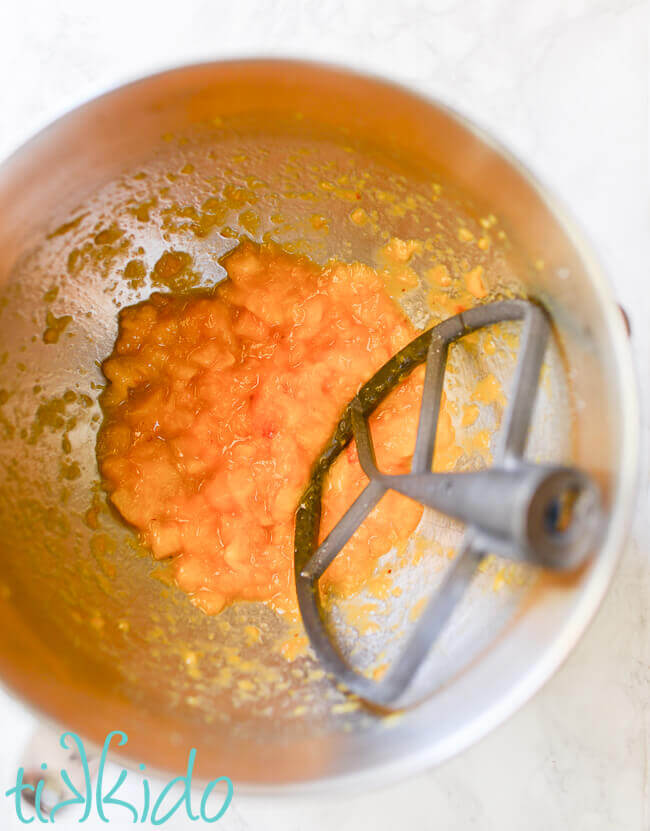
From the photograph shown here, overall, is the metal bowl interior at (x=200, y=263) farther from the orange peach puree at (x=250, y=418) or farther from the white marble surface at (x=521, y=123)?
the white marble surface at (x=521, y=123)

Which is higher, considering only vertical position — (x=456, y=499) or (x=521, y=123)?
(x=521, y=123)

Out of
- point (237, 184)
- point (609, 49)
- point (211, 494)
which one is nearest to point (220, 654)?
point (211, 494)

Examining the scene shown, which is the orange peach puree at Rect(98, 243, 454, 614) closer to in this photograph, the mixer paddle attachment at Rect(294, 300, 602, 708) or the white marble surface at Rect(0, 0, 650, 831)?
the mixer paddle attachment at Rect(294, 300, 602, 708)

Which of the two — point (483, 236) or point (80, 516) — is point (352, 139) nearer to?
point (483, 236)

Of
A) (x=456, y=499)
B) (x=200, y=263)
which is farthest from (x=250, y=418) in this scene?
(x=456, y=499)

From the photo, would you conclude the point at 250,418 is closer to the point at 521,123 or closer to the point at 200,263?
the point at 200,263

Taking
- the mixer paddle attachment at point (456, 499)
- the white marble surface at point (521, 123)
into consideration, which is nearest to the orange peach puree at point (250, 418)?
the mixer paddle attachment at point (456, 499)
